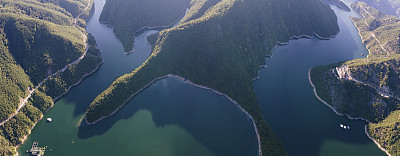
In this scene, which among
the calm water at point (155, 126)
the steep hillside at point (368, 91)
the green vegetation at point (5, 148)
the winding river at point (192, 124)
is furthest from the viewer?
the steep hillside at point (368, 91)

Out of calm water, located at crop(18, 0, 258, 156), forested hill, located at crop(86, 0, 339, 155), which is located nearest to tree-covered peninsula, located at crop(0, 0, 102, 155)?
calm water, located at crop(18, 0, 258, 156)

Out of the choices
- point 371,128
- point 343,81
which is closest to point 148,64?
point 343,81

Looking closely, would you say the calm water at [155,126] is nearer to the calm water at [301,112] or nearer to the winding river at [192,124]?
the winding river at [192,124]

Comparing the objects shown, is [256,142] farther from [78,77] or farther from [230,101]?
[78,77]

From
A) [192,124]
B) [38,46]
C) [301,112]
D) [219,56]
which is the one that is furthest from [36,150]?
[301,112]

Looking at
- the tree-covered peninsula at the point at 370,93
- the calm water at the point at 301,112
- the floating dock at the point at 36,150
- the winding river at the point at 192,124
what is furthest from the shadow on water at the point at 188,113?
the tree-covered peninsula at the point at 370,93
